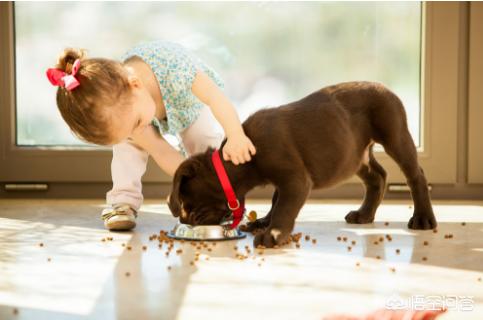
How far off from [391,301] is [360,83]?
1.47 metres

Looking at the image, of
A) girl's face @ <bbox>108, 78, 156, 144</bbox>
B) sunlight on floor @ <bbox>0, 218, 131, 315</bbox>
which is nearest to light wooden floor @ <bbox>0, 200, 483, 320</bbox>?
sunlight on floor @ <bbox>0, 218, 131, 315</bbox>

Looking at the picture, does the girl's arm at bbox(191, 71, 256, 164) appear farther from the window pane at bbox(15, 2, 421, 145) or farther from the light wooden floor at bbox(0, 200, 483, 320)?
the window pane at bbox(15, 2, 421, 145)

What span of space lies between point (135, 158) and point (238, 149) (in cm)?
77

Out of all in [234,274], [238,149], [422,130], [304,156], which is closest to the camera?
[234,274]

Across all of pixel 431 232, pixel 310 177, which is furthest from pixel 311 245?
pixel 431 232

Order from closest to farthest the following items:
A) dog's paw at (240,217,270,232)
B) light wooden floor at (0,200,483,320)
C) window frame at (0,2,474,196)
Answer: light wooden floor at (0,200,483,320)
dog's paw at (240,217,270,232)
window frame at (0,2,474,196)

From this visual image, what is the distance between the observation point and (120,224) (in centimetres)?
286

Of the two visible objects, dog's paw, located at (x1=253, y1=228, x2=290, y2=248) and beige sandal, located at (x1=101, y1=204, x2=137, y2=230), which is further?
beige sandal, located at (x1=101, y1=204, x2=137, y2=230)

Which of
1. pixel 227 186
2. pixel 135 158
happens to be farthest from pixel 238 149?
pixel 135 158

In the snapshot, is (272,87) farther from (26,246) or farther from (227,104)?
(26,246)

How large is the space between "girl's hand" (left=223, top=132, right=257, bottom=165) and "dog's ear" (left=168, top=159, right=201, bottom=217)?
0.13m

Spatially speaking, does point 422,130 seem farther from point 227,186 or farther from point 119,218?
point 119,218

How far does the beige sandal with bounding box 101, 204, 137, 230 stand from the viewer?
287cm

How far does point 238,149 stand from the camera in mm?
2559
